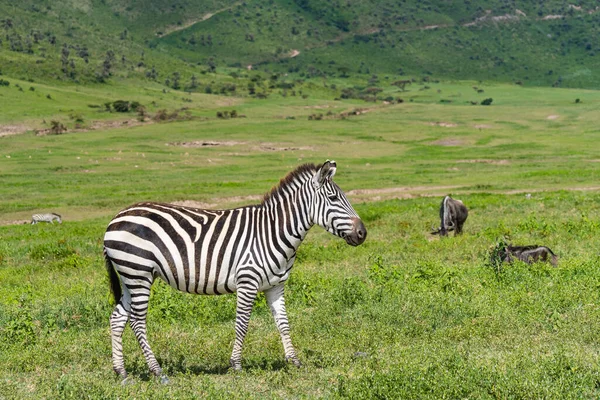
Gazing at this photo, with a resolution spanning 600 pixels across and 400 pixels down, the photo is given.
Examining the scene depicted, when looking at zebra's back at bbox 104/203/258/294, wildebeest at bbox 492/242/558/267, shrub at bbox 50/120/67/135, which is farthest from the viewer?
shrub at bbox 50/120/67/135

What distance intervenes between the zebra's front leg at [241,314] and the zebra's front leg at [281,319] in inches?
19.9

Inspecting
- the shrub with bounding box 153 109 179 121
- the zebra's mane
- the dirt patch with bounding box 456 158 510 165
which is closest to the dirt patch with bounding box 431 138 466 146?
the dirt patch with bounding box 456 158 510 165

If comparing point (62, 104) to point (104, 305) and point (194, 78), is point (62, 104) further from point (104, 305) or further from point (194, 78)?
point (104, 305)

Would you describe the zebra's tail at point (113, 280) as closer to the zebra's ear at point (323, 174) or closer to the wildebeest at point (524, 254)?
the zebra's ear at point (323, 174)

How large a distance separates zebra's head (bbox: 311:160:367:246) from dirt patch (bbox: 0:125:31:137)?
75.1 m

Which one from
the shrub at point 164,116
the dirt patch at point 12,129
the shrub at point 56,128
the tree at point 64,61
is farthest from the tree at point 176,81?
the dirt patch at point 12,129

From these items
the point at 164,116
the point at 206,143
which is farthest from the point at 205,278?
the point at 164,116

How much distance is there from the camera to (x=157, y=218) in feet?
28.5

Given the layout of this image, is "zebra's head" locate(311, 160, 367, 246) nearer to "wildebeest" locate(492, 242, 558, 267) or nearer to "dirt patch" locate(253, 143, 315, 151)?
"wildebeest" locate(492, 242, 558, 267)

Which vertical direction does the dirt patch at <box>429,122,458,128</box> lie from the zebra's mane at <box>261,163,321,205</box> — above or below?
below

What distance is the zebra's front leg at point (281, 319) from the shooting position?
887 cm

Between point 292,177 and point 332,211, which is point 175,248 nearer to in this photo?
point 292,177

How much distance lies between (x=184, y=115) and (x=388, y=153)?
44.4 m

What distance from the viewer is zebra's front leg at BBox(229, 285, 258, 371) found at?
8.55 meters
